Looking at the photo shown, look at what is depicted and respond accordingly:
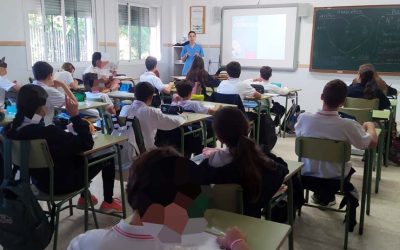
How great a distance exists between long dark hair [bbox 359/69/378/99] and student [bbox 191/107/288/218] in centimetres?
298

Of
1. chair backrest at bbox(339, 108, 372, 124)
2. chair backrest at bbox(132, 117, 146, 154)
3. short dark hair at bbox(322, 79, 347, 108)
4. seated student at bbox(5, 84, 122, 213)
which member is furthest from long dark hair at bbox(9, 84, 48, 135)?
chair backrest at bbox(339, 108, 372, 124)

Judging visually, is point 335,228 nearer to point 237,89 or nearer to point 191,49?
point 237,89

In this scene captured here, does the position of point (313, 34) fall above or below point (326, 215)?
above

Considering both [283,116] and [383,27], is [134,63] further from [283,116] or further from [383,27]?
[383,27]

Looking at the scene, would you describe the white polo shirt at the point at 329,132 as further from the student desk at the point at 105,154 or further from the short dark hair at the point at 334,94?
the student desk at the point at 105,154

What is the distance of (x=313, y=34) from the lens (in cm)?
762

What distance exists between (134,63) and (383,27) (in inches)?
194

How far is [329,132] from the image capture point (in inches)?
104

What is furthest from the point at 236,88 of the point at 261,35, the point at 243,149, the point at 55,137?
the point at 261,35

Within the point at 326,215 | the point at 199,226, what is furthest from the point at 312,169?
the point at 199,226

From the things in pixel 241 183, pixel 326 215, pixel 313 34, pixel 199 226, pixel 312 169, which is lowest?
pixel 326 215

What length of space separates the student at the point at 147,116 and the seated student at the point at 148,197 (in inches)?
84.3

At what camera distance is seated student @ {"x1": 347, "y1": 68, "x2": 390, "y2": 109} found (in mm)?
4359

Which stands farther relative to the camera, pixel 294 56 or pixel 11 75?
→ pixel 294 56
